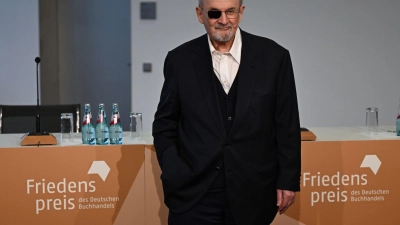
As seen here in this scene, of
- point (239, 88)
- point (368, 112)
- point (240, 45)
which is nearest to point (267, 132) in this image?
point (239, 88)

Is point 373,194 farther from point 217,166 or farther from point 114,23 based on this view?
point 114,23

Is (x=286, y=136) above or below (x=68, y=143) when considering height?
above

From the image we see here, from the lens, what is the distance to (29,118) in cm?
452

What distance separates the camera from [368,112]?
395 cm

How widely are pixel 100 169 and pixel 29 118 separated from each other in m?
1.28

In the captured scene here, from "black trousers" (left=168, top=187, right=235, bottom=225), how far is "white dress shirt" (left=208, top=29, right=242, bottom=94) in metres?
0.41

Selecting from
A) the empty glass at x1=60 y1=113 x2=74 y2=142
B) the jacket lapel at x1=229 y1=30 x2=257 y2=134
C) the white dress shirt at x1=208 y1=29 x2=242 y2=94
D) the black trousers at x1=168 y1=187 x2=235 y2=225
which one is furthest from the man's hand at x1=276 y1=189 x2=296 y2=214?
the empty glass at x1=60 y1=113 x2=74 y2=142

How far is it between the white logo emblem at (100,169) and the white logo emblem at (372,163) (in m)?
1.38

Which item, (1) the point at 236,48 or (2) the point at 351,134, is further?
(2) the point at 351,134

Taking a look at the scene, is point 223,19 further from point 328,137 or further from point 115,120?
point 328,137

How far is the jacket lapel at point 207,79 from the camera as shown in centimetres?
254

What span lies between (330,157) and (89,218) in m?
1.33

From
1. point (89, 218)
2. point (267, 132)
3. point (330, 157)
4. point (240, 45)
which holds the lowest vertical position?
point (89, 218)

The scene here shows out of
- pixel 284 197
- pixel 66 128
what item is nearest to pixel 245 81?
pixel 284 197
